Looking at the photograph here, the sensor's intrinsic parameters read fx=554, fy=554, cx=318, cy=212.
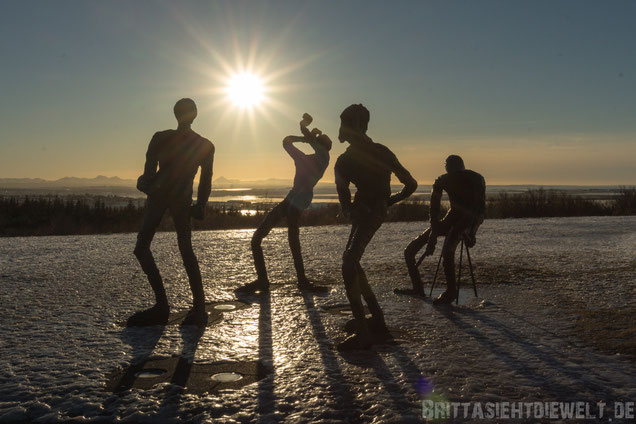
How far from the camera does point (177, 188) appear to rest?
17.2ft

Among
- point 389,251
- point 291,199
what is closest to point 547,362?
point 291,199

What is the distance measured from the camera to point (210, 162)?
213 inches

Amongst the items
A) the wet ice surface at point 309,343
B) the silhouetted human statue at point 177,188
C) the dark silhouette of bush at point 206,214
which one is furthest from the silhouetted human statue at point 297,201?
the dark silhouette of bush at point 206,214

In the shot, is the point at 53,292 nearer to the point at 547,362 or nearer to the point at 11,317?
the point at 11,317

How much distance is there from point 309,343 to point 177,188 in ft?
6.33

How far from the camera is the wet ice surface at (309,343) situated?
132 inches

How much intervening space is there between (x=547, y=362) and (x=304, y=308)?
2.63 meters

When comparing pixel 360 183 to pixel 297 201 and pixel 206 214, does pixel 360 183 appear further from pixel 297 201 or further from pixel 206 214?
pixel 206 214

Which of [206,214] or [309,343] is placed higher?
[206,214]

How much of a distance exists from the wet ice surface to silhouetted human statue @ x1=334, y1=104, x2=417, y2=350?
1.57 ft

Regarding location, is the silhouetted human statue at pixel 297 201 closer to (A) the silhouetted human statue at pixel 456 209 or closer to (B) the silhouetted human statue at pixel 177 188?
(A) the silhouetted human statue at pixel 456 209

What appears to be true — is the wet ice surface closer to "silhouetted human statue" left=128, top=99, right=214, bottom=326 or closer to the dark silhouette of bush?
"silhouetted human statue" left=128, top=99, right=214, bottom=326

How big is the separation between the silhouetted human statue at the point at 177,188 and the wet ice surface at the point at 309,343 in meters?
0.28

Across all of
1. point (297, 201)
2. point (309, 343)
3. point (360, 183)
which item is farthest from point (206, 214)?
point (360, 183)
